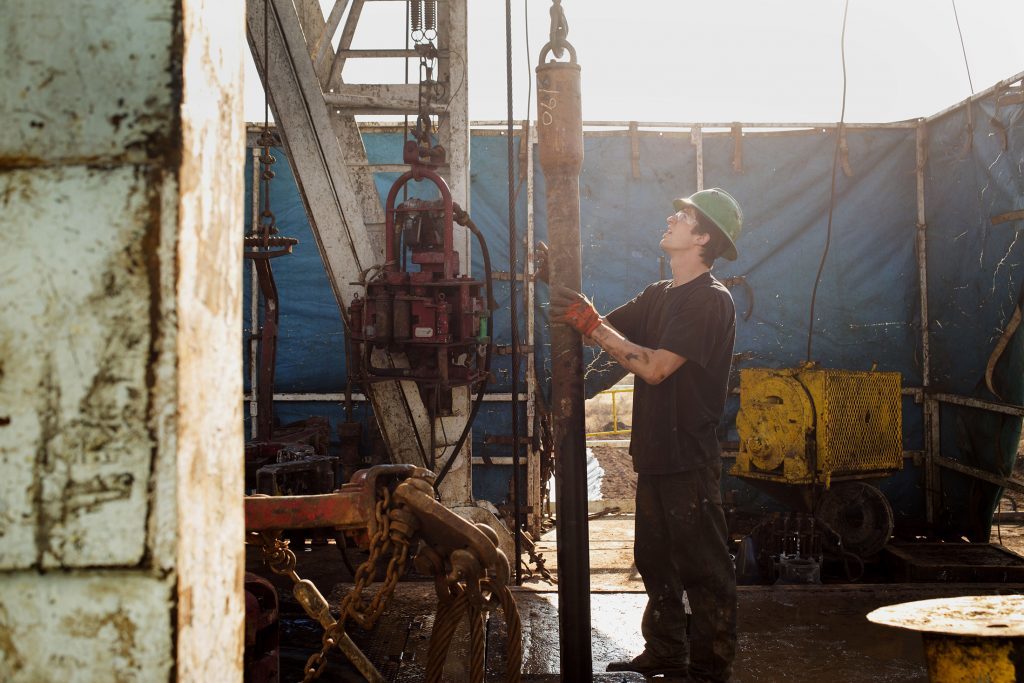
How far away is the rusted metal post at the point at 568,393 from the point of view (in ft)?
9.44

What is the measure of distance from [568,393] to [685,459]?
79cm

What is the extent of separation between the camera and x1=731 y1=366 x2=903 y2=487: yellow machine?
21.5ft

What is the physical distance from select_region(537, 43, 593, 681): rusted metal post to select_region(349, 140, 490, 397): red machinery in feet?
5.72

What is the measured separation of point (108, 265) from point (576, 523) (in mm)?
2037

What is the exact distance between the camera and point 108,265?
45.1 inches

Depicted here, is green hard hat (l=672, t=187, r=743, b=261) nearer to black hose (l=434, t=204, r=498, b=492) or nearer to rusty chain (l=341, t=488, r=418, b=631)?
black hose (l=434, t=204, r=498, b=492)

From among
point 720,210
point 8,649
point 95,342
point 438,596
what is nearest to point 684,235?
point 720,210

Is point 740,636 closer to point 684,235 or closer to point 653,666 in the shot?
point 653,666

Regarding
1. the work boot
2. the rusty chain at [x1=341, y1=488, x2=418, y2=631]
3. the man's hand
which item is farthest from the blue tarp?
the rusty chain at [x1=341, y1=488, x2=418, y2=631]

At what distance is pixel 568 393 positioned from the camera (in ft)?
9.70

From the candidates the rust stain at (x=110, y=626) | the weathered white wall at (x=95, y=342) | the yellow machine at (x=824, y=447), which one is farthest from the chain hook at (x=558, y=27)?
the yellow machine at (x=824, y=447)

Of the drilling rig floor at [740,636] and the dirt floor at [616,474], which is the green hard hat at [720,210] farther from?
the dirt floor at [616,474]

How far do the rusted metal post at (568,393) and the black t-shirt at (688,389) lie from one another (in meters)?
0.66

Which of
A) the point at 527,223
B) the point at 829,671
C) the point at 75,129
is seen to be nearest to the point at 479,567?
the point at 75,129
